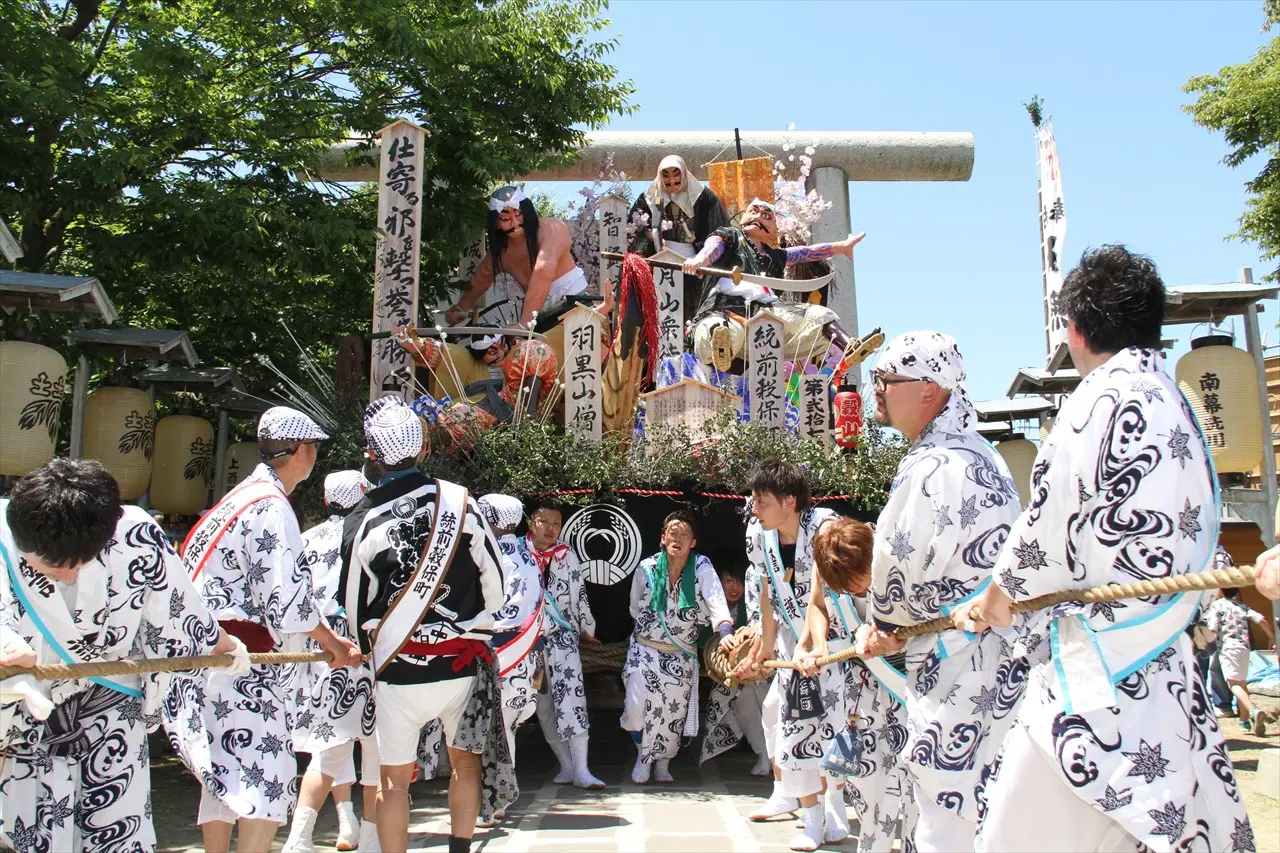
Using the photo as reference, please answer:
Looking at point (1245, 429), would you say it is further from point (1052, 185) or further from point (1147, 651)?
point (1147, 651)

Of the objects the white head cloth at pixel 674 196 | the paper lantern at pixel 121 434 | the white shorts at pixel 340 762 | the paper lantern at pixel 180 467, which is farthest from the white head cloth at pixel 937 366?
the white head cloth at pixel 674 196

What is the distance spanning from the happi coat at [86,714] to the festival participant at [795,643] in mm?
2896

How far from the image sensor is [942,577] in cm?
299

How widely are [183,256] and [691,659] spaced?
15.5 ft

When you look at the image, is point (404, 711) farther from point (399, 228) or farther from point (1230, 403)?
point (1230, 403)

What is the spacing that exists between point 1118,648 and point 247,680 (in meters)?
2.88

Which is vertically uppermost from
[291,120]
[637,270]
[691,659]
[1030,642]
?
[291,120]

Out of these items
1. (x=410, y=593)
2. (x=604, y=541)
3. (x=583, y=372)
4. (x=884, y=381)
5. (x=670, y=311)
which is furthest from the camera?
(x=670, y=311)

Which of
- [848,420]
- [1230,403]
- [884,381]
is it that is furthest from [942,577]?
[1230,403]

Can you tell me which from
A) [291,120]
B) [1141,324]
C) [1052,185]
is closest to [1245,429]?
[1052,185]

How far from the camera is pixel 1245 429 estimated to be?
27.9 feet

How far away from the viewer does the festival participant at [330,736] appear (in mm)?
5008

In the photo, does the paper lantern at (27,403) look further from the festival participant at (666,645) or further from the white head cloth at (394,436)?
the festival participant at (666,645)

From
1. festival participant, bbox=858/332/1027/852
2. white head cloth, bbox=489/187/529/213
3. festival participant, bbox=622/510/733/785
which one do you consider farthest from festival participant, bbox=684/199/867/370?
→ festival participant, bbox=858/332/1027/852
